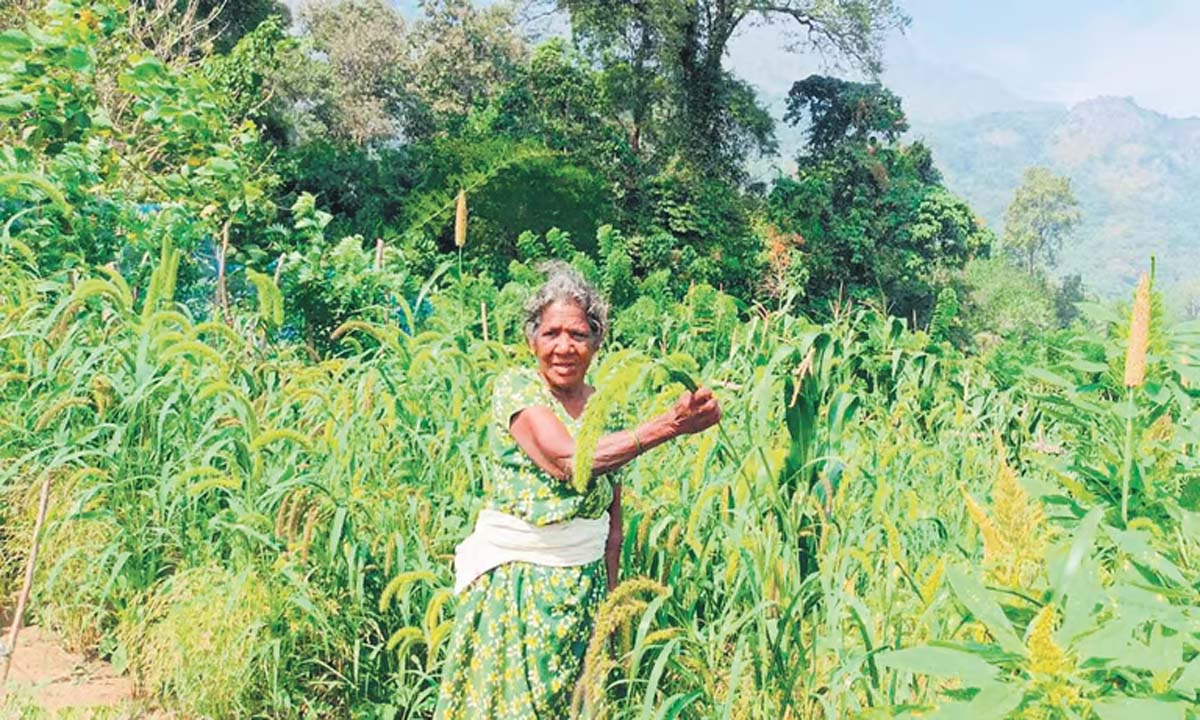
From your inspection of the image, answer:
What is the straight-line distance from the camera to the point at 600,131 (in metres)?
15.4

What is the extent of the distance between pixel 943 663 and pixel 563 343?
120 centimetres

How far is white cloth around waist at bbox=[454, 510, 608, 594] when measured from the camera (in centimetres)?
214

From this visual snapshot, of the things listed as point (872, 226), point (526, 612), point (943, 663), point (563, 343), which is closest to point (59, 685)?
point (526, 612)

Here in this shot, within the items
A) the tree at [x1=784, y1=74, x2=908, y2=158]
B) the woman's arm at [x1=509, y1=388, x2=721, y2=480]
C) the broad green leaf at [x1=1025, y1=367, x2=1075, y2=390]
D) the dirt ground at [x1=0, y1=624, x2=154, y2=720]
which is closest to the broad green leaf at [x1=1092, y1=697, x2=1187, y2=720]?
the woman's arm at [x1=509, y1=388, x2=721, y2=480]

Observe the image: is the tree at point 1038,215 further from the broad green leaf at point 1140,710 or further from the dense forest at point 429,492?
the broad green leaf at point 1140,710

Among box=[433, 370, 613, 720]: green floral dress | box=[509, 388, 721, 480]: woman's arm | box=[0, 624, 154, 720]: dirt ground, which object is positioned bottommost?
box=[0, 624, 154, 720]: dirt ground

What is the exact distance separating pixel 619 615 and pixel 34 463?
2.08 meters

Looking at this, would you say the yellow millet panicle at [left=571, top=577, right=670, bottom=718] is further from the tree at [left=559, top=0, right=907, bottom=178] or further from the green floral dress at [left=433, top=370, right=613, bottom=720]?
the tree at [left=559, top=0, right=907, bottom=178]

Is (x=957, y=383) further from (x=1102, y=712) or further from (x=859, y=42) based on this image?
(x=859, y=42)

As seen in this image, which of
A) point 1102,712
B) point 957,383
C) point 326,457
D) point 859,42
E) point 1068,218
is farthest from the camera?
point 1068,218

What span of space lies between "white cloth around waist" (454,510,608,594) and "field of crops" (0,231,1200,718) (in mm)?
172

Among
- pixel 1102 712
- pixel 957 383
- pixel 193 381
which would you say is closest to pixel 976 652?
pixel 1102 712

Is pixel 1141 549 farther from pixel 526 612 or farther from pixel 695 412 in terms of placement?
pixel 526 612

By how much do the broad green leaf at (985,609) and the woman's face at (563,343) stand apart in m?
1.11
